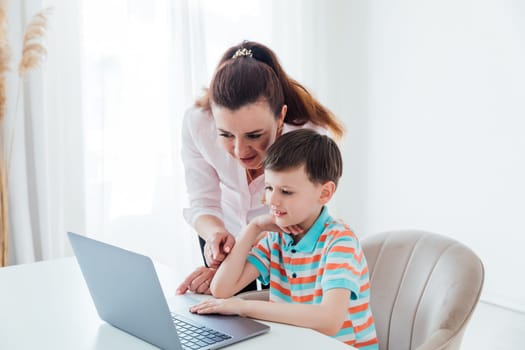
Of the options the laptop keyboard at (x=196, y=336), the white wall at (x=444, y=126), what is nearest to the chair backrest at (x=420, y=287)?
the laptop keyboard at (x=196, y=336)

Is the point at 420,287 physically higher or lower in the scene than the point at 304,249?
lower

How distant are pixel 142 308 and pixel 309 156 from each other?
499 millimetres

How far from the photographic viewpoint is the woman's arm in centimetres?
110

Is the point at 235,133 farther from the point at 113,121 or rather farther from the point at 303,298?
the point at 113,121

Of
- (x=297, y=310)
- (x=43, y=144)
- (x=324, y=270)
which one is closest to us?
(x=297, y=310)

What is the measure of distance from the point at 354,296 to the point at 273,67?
0.68 metres

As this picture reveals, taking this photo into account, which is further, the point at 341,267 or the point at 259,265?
the point at 259,265

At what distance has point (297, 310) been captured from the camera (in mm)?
1103

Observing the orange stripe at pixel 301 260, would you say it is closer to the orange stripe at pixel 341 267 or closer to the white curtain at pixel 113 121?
the orange stripe at pixel 341 267

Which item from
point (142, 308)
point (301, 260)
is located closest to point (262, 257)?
point (301, 260)

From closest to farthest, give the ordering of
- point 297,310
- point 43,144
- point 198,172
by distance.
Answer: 1. point 297,310
2. point 198,172
3. point 43,144

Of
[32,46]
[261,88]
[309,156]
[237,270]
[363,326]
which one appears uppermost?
[32,46]

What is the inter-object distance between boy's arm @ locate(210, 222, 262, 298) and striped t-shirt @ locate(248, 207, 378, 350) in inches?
1.1

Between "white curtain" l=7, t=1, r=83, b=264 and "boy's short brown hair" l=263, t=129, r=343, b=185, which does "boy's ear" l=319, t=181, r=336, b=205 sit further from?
"white curtain" l=7, t=1, r=83, b=264
